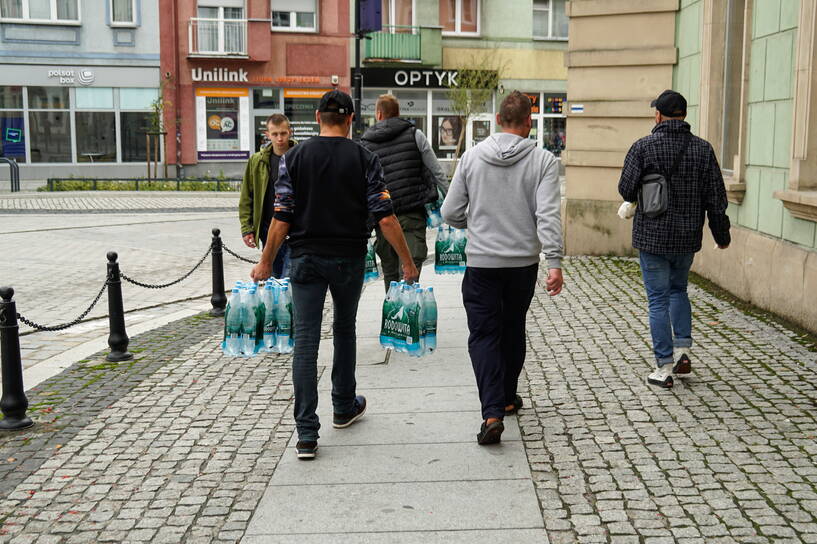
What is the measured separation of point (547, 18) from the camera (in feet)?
Answer: 135

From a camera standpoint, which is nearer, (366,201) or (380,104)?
(366,201)

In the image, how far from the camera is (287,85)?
38.1 meters

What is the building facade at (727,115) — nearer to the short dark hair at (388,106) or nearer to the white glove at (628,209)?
the white glove at (628,209)

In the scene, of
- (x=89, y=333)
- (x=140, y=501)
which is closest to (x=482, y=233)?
(x=140, y=501)

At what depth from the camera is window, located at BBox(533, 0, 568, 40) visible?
4122 cm

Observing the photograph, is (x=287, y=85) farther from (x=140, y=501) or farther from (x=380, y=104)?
(x=140, y=501)

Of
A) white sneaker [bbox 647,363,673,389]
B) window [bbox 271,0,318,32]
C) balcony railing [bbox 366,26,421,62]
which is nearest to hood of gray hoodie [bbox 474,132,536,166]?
white sneaker [bbox 647,363,673,389]

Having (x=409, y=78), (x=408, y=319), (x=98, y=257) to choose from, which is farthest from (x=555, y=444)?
(x=409, y=78)

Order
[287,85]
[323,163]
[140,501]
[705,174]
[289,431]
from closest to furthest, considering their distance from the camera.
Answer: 1. [140,501]
2. [323,163]
3. [289,431]
4. [705,174]
5. [287,85]

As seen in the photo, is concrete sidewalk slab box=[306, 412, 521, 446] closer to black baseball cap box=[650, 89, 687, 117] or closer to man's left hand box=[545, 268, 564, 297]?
man's left hand box=[545, 268, 564, 297]

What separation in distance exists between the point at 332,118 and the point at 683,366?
3.14 m

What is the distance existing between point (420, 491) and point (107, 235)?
14621mm

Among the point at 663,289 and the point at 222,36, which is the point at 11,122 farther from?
the point at 663,289

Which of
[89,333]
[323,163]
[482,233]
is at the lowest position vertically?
[89,333]
